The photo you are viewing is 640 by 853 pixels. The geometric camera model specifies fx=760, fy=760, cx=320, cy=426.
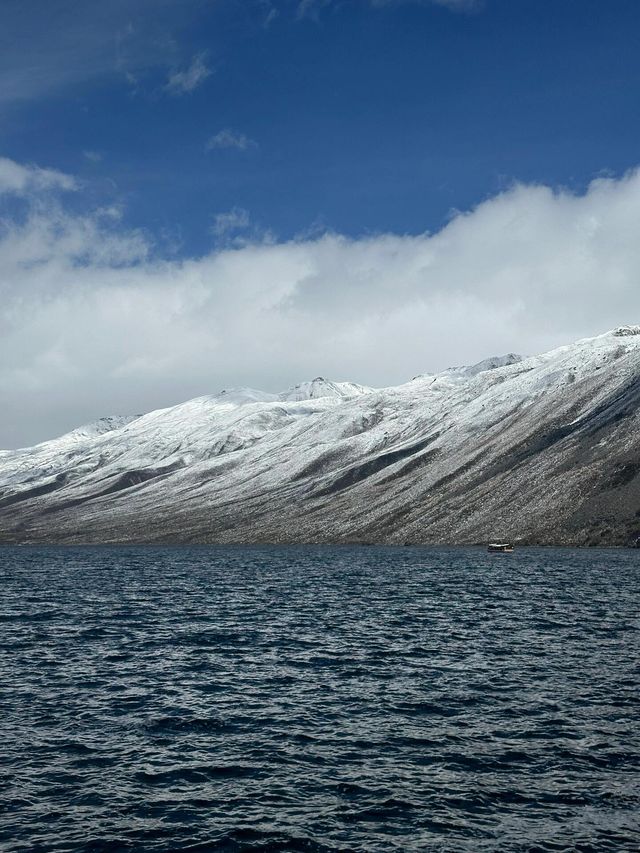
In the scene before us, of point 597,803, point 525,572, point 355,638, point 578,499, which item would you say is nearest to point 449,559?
point 525,572

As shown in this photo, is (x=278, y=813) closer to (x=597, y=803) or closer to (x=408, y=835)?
(x=408, y=835)

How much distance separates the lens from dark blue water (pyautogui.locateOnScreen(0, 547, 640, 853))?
75.3ft

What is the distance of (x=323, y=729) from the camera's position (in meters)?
32.2

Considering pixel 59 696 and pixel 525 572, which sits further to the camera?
pixel 525 572

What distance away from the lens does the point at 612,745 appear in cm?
2936

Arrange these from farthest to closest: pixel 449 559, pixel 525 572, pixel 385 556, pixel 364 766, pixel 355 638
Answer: pixel 385 556
pixel 449 559
pixel 525 572
pixel 355 638
pixel 364 766

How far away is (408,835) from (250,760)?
8192 millimetres

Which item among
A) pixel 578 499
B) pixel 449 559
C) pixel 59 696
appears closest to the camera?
pixel 59 696

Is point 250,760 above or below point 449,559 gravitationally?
above

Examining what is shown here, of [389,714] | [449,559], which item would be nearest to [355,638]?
[389,714]

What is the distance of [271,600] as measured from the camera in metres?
77.6

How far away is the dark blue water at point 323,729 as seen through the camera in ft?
75.3

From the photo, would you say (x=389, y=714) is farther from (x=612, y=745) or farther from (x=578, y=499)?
(x=578, y=499)

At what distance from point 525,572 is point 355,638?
59709mm
